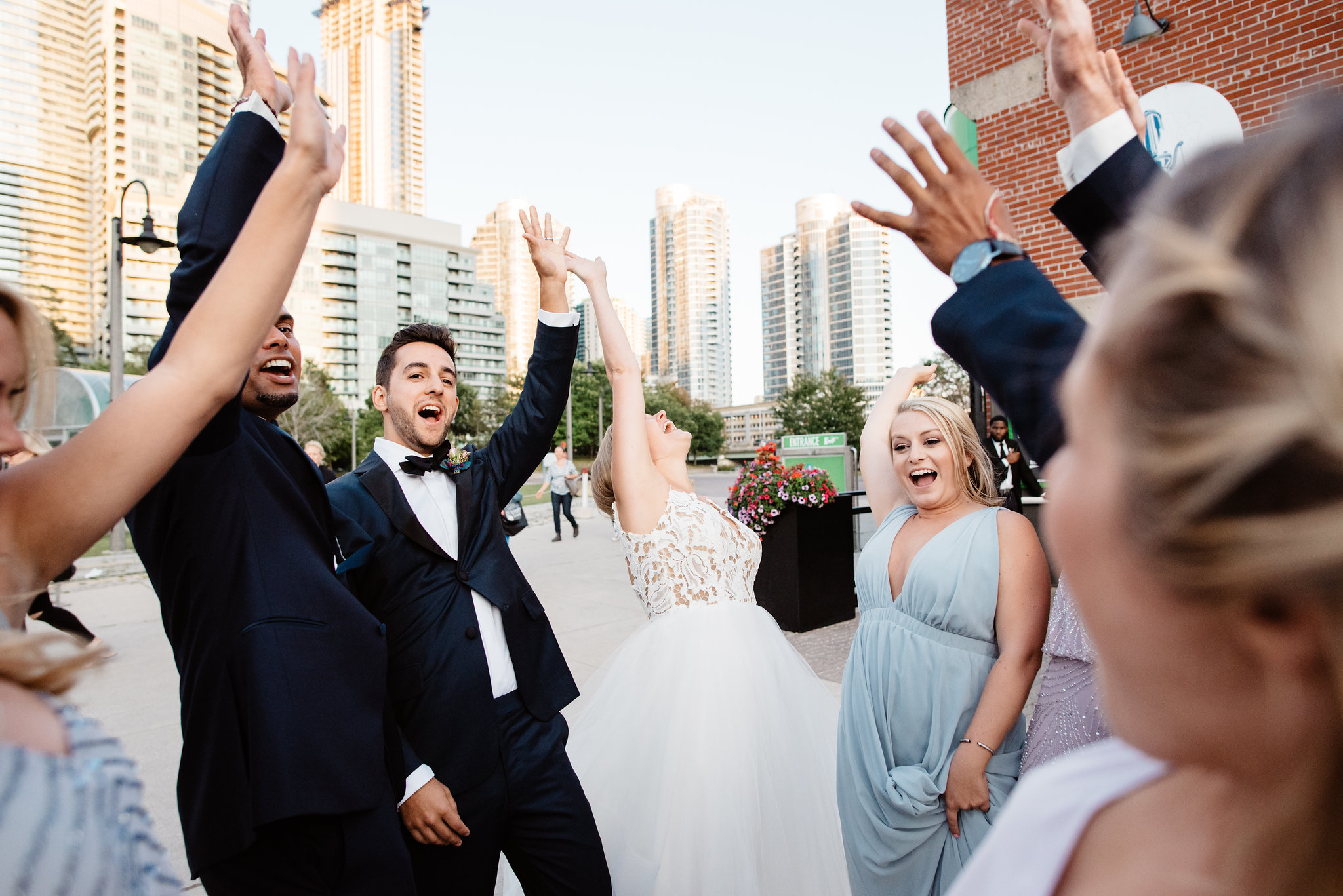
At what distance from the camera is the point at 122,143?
75.5 meters

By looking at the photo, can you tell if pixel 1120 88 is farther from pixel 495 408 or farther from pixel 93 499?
pixel 495 408

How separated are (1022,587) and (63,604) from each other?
1158 cm

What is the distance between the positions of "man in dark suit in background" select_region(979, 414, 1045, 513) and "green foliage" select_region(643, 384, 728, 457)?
63.2m

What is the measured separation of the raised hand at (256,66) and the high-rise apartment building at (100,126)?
2397 inches

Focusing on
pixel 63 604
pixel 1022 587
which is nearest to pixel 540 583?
pixel 63 604

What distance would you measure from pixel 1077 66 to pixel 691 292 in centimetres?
12433

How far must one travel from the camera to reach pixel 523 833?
7.48ft

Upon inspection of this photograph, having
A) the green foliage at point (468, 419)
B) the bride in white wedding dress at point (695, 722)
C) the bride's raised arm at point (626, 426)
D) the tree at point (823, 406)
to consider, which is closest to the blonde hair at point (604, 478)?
the bride in white wedding dress at point (695, 722)

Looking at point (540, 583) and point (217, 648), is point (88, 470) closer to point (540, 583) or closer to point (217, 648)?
point (217, 648)

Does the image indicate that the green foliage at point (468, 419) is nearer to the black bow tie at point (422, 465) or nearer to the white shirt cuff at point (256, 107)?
the black bow tie at point (422, 465)

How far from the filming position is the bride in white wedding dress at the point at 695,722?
264 centimetres

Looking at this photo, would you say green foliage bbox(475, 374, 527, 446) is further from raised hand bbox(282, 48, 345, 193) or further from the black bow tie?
raised hand bbox(282, 48, 345, 193)

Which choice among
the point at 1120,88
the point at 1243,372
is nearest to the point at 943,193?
the point at 1120,88

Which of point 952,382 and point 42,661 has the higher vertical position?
point 952,382
